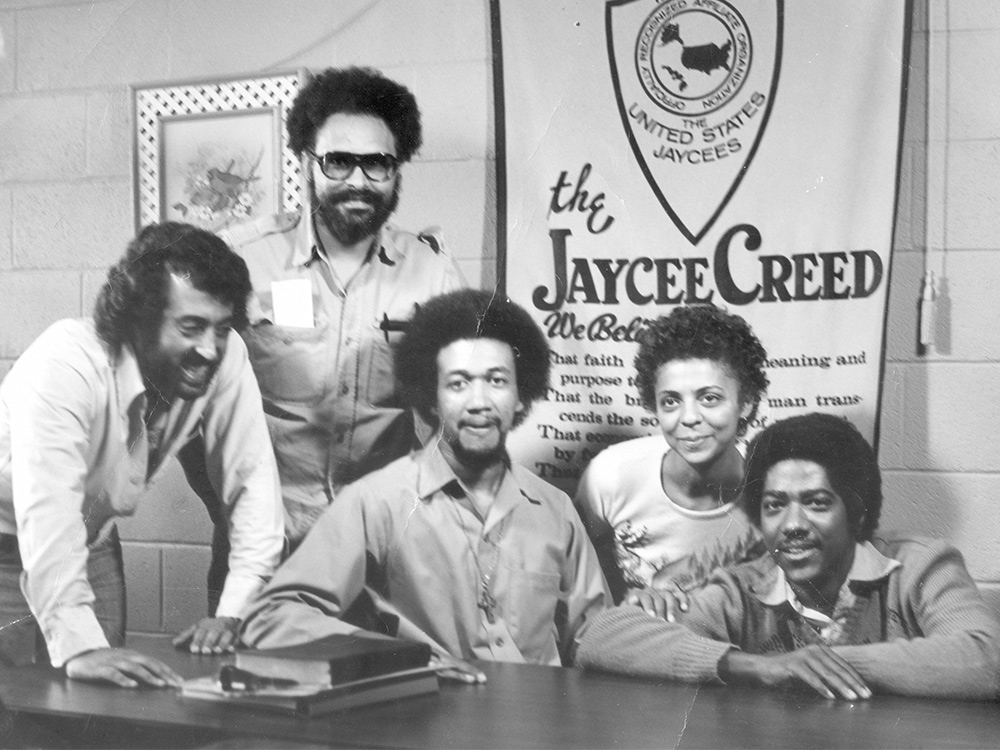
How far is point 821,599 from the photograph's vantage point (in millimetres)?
1550

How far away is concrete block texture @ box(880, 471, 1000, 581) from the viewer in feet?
4.98

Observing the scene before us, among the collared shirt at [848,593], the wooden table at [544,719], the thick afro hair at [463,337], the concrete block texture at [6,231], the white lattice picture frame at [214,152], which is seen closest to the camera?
the wooden table at [544,719]

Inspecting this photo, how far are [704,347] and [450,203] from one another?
1.55 feet

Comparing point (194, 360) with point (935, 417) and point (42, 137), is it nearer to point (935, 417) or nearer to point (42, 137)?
point (42, 137)

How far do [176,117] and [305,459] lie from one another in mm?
637

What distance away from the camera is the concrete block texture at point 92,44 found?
5.93ft

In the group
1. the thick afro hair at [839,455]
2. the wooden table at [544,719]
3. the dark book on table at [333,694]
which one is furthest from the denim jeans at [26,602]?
the thick afro hair at [839,455]

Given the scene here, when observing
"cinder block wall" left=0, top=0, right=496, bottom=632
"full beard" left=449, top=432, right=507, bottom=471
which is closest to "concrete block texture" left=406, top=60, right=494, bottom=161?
"cinder block wall" left=0, top=0, right=496, bottom=632

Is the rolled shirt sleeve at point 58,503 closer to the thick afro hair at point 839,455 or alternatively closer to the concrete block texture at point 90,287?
the concrete block texture at point 90,287

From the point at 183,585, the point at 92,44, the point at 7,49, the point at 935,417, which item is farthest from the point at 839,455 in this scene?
the point at 7,49

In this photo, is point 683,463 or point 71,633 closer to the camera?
point 683,463

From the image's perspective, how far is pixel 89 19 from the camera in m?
1.83

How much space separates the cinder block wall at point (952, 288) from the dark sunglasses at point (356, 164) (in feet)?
2.63

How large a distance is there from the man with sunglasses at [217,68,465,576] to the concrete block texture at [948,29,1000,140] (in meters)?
0.80
